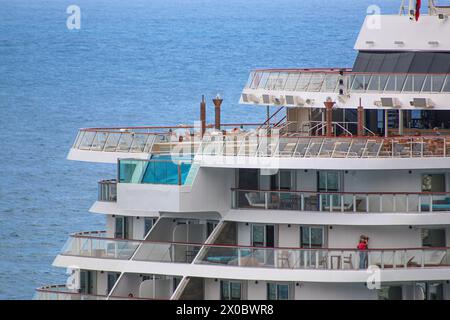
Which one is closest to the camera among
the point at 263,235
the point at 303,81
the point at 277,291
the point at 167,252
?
the point at 277,291

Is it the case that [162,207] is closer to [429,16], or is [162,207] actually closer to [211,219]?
[211,219]

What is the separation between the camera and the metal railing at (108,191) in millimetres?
70381

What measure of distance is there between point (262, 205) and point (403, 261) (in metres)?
4.13

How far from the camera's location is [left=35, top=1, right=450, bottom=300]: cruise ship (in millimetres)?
66750

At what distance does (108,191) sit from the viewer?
70562 millimetres

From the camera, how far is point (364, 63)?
236 feet

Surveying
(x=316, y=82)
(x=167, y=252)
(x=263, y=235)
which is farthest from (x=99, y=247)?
(x=316, y=82)

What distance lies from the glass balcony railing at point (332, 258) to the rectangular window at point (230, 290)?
73cm

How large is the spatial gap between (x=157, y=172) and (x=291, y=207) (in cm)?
360

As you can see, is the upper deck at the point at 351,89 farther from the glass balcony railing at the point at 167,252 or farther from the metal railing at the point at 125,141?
the glass balcony railing at the point at 167,252

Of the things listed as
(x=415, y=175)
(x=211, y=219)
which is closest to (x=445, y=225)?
(x=415, y=175)

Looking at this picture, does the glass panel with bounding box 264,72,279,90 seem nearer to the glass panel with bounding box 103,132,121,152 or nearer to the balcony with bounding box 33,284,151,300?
the glass panel with bounding box 103,132,121,152

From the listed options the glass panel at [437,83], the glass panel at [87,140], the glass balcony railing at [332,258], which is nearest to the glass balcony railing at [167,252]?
the glass balcony railing at [332,258]

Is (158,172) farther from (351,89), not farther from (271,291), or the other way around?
(351,89)
